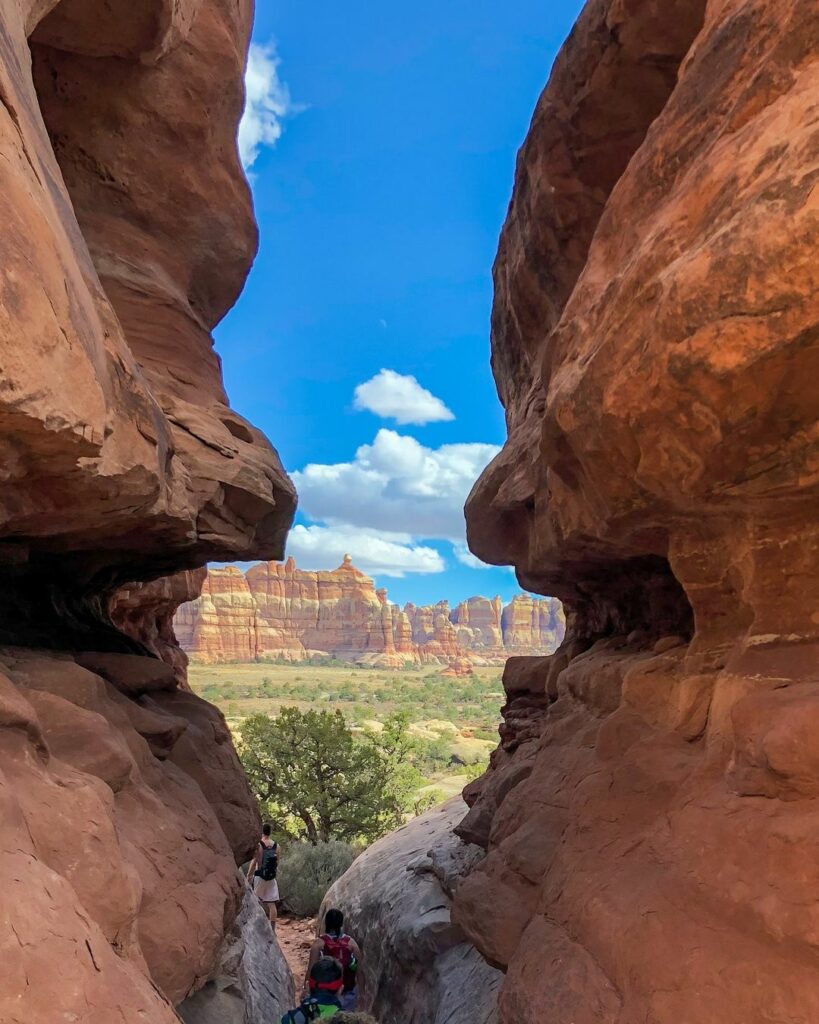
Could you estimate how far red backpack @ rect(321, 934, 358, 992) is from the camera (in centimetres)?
751

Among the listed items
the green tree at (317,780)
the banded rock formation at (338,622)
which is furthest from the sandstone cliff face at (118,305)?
the banded rock formation at (338,622)

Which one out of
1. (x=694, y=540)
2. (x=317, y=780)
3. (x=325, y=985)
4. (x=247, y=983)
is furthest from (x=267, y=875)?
(x=694, y=540)

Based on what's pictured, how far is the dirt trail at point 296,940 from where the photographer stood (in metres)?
12.5

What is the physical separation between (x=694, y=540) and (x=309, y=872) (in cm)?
1553

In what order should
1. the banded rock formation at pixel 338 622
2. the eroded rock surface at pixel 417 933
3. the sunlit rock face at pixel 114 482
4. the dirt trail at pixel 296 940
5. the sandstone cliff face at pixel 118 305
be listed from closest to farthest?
the sunlit rock face at pixel 114 482 < the sandstone cliff face at pixel 118 305 < the eroded rock surface at pixel 417 933 < the dirt trail at pixel 296 940 < the banded rock formation at pixel 338 622

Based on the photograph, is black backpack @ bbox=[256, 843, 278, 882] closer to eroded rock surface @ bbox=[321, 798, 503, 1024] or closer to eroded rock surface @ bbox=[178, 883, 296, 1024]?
eroded rock surface @ bbox=[178, 883, 296, 1024]

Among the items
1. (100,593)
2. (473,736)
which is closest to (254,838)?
(100,593)

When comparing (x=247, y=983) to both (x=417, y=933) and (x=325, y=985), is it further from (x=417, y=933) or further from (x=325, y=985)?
(x=417, y=933)

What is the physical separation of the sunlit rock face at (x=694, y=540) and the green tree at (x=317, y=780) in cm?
1489

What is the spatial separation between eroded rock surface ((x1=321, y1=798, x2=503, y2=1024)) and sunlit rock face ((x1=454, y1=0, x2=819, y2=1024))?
1851 millimetres

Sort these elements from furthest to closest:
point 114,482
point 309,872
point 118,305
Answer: point 309,872
point 118,305
point 114,482

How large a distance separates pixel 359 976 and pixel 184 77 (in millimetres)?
13928

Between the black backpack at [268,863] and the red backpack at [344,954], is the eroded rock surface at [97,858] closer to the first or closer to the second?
the red backpack at [344,954]

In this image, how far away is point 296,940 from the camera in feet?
47.0
